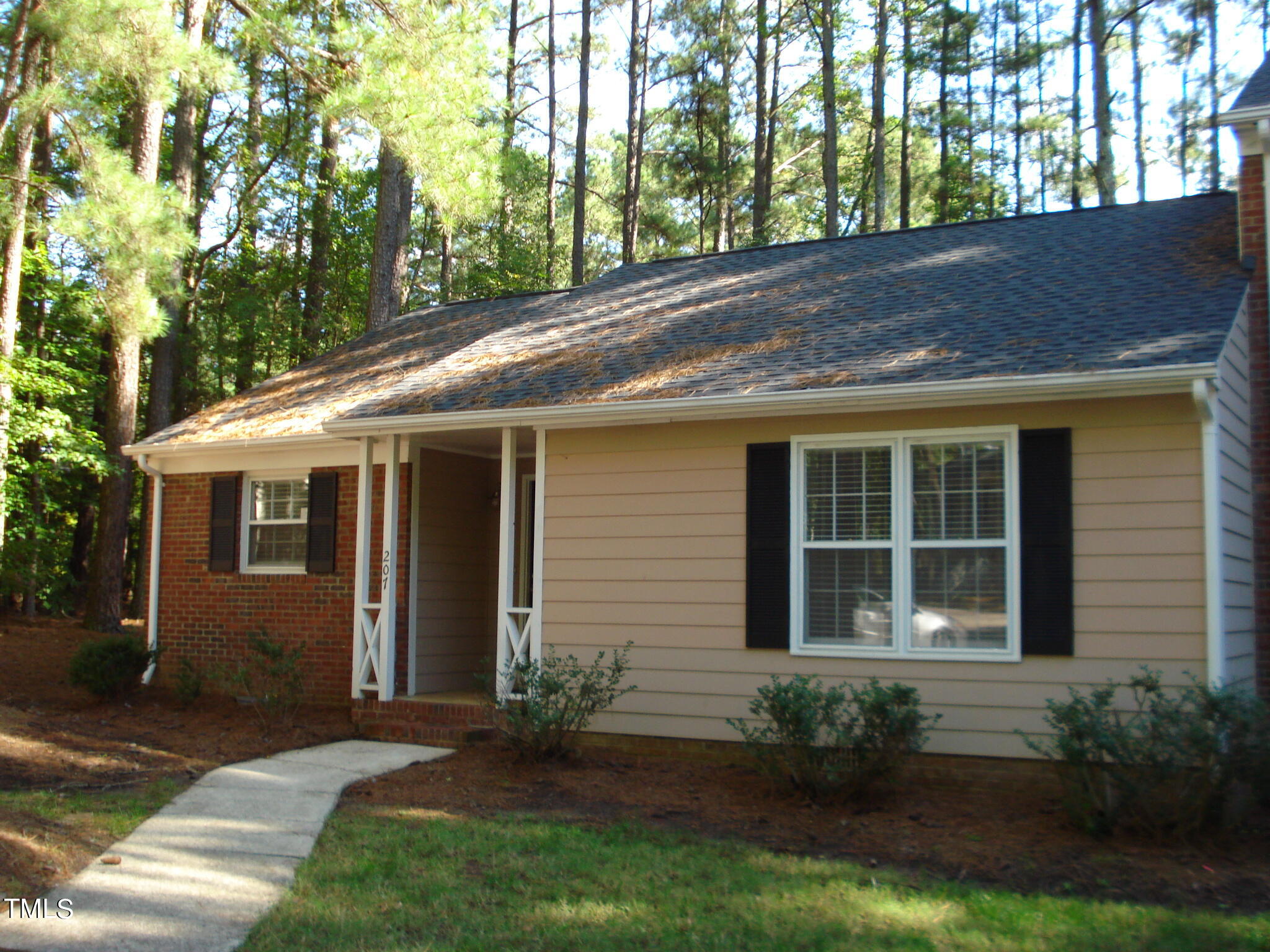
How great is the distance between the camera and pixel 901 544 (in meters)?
7.14

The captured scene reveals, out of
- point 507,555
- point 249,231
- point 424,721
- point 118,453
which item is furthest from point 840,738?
point 249,231

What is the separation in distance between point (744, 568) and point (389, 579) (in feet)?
10.8

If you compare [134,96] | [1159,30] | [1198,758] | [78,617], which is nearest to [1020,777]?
[1198,758]

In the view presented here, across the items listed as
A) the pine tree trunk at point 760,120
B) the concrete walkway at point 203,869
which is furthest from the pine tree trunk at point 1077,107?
the concrete walkway at point 203,869

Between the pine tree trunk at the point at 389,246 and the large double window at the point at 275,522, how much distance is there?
619 cm

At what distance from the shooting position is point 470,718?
8609 mm

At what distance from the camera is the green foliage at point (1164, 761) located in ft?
17.9

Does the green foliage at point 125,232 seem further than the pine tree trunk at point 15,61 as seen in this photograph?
No

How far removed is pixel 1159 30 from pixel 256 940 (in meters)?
24.5

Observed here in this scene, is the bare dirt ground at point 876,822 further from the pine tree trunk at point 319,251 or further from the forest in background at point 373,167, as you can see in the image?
the pine tree trunk at point 319,251

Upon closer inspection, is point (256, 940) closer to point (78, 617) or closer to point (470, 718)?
point (470, 718)

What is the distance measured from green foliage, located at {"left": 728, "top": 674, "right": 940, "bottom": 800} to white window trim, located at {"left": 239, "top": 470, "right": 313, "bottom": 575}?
5806mm

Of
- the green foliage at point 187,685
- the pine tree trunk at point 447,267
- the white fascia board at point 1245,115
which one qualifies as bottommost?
the green foliage at point 187,685

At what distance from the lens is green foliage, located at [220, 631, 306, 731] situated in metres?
8.97
